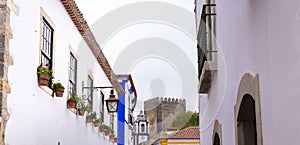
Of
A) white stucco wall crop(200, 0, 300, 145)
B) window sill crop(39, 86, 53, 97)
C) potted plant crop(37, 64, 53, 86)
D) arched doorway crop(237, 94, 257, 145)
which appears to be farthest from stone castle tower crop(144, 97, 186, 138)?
white stucco wall crop(200, 0, 300, 145)

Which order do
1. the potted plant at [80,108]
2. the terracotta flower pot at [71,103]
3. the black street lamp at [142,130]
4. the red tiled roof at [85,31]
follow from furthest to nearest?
the black street lamp at [142,130]
the potted plant at [80,108]
the red tiled roof at [85,31]
the terracotta flower pot at [71,103]

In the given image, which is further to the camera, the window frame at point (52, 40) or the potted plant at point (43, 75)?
the window frame at point (52, 40)

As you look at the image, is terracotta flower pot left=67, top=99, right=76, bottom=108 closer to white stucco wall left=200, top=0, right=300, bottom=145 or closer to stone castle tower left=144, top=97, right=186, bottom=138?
white stucco wall left=200, top=0, right=300, bottom=145

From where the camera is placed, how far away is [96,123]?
44.8 ft

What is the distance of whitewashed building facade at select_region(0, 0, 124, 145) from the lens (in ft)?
19.5

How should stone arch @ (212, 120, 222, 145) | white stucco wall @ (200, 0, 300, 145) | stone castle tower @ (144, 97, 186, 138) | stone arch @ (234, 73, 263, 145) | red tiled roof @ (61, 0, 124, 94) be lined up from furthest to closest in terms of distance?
stone castle tower @ (144, 97, 186, 138) < red tiled roof @ (61, 0, 124, 94) < stone arch @ (212, 120, 222, 145) < stone arch @ (234, 73, 263, 145) < white stucco wall @ (200, 0, 300, 145)

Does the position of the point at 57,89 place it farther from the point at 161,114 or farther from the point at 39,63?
the point at 161,114

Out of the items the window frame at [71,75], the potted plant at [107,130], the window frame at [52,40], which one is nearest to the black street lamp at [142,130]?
the potted plant at [107,130]

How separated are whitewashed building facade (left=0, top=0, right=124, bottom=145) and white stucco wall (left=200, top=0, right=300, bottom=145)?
2.73 metres

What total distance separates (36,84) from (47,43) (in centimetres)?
127

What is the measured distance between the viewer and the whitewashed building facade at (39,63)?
5941 mm

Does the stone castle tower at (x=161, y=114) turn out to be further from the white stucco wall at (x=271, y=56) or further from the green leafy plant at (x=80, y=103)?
the white stucco wall at (x=271, y=56)

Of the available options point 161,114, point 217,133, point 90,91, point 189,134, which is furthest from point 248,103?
point 161,114

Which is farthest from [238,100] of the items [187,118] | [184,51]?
[187,118]
